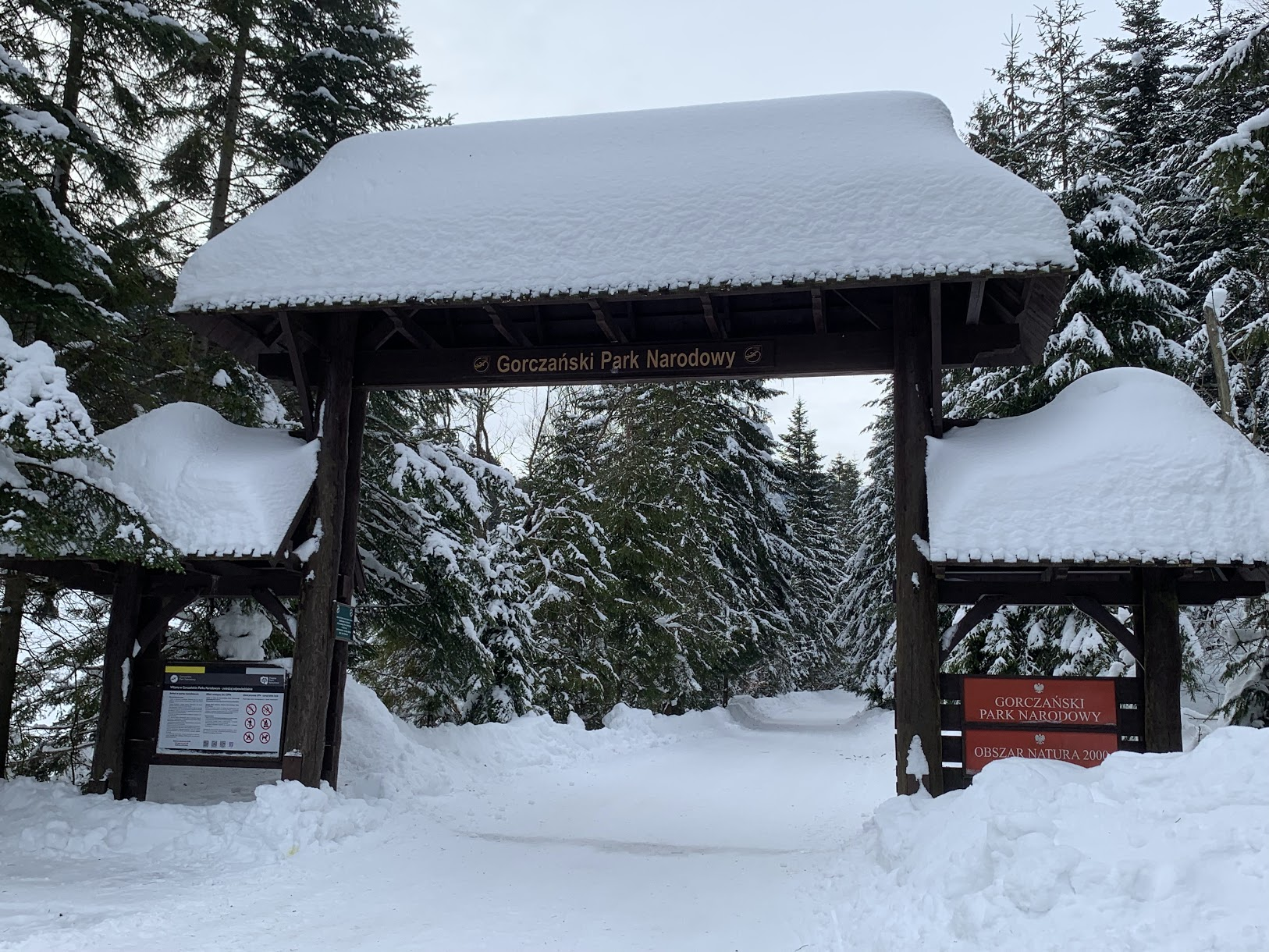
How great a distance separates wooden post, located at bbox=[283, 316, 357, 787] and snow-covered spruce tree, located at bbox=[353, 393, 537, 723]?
2824 millimetres

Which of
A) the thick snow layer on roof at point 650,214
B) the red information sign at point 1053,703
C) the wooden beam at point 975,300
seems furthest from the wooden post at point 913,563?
the thick snow layer on roof at point 650,214

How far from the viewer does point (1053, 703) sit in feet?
29.6

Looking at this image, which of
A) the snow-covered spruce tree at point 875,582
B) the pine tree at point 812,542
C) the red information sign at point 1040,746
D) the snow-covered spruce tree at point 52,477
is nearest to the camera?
the snow-covered spruce tree at point 52,477

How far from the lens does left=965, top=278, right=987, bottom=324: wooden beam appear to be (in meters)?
9.24

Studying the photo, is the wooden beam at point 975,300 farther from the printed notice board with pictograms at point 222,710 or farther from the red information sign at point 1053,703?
the printed notice board with pictograms at point 222,710

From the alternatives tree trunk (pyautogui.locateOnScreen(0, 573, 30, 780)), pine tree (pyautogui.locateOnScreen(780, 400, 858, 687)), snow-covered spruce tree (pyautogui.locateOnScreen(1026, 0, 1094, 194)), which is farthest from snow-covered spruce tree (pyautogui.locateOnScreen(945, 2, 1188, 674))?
pine tree (pyautogui.locateOnScreen(780, 400, 858, 687))

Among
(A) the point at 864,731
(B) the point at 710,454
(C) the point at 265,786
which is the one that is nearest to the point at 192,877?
(C) the point at 265,786

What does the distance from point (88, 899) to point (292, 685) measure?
141 inches

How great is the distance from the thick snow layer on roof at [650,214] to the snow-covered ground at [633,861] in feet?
16.3

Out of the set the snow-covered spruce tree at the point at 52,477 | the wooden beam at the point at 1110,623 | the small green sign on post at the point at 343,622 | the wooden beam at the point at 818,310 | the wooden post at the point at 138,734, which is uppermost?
the wooden beam at the point at 818,310

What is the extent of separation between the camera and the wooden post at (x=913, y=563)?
9.25 metres

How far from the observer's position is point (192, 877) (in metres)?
8.04

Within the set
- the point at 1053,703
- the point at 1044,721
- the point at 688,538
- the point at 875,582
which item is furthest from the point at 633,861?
the point at 875,582

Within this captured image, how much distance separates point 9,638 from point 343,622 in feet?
12.7
